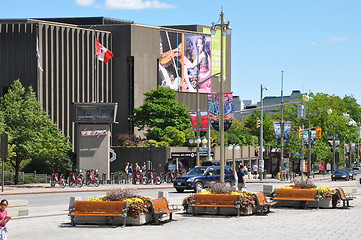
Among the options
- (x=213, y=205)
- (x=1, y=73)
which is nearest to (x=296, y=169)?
(x=1, y=73)

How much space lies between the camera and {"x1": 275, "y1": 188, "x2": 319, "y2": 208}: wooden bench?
28.9 metres

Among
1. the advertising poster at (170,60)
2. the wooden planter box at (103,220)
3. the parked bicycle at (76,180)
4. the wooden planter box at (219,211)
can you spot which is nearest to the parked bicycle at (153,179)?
the parked bicycle at (76,180)

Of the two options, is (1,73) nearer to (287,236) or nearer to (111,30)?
(111,30)

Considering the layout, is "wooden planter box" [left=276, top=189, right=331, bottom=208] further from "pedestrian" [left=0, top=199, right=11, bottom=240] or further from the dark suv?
"pedestrian" [left=0, top=199, right=11, bottom=240]

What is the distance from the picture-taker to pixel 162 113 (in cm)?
8938

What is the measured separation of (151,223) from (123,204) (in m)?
1.44

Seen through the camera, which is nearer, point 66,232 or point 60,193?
point 66,232

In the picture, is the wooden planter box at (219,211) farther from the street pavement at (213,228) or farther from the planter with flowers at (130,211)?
the planter with flowers at (130,211)

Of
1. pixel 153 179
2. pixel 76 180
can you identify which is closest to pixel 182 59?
pixel 153 179

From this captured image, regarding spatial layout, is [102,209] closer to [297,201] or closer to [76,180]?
[297,201]

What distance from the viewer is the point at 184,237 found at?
742 inches

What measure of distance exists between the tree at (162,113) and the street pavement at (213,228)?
61732mm

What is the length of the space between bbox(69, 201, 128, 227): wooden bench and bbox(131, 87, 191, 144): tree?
63876 millimetres

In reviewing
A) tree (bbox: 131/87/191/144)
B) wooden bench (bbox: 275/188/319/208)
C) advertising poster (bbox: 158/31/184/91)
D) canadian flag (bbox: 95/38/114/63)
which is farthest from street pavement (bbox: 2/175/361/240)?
advertising poster (bbox: 158/31/184/91)
